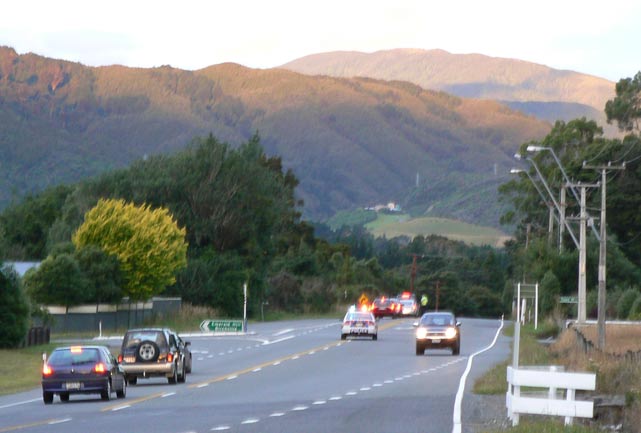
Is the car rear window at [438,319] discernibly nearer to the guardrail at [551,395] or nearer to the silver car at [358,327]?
the silver car at [358,327]

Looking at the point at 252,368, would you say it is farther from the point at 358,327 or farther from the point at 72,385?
the point at 358,327

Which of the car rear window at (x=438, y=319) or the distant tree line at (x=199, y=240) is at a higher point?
the distant tree line at (x=199, y=240)

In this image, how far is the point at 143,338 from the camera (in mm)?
33156

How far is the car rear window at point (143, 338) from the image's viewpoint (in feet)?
108

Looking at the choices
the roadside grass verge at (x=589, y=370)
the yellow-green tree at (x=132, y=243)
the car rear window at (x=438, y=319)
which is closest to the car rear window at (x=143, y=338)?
the roadside grass verge at (x=589, y=370)

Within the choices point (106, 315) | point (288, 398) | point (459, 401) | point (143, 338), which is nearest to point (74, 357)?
point (288, 398)

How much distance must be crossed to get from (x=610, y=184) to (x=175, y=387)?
229 feet

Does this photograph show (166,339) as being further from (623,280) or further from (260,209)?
(260,209)

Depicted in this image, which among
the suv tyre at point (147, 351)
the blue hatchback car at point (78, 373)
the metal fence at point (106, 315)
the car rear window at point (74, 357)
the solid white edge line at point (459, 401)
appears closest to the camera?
the solid white edge line at point (459, 401)

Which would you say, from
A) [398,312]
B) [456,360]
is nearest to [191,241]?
[398,312]

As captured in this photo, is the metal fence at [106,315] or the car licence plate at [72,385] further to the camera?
the metal fence at [106,315]

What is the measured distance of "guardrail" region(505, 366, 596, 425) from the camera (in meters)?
19.2

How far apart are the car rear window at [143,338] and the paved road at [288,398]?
1109 millimetres

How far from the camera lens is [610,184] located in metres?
96.9
